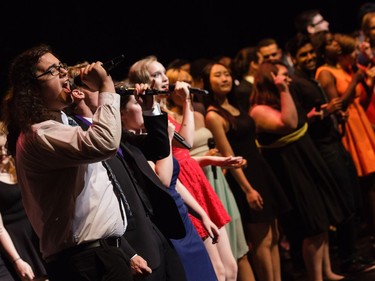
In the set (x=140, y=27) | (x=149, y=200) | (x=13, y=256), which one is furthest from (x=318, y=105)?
(x=149, y=200)

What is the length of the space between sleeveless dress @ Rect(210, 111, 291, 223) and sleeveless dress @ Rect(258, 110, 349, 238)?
19cm

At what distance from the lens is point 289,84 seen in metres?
5.53

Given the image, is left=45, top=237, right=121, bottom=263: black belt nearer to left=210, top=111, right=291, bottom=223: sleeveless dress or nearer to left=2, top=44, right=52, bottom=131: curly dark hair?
left=2, top=44, right=52, bottom=131: curly dark hair

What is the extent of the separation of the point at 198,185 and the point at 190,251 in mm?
737

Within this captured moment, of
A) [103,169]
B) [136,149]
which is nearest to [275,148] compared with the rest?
[136,149]

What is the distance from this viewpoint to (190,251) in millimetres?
3664

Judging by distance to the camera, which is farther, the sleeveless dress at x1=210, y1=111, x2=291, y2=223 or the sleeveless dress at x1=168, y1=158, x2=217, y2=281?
the sleeveless dress at x1=210, y1=111, x2=291, y2=223

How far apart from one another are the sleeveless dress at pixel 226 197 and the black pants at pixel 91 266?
1985mm

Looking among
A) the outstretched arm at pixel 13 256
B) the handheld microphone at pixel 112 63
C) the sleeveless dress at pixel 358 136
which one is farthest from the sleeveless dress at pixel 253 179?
the handheld microphone at pixel 112 63

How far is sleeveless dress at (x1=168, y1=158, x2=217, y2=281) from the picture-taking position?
3.64 meters

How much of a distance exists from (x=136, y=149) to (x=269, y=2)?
224 inches

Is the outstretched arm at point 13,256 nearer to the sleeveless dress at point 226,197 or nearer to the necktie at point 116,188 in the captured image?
the sleeveless dress at point 226,197

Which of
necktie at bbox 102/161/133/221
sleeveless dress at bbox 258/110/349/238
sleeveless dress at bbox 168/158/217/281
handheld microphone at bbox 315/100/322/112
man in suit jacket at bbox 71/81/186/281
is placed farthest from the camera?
handheld microphone at bbox 315/100/322/112

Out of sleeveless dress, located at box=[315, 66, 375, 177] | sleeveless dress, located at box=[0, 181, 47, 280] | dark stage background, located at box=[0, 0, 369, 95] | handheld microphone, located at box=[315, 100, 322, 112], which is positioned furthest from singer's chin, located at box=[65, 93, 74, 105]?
sleeveless dress, located at box=[315, 66, 375, 177]
